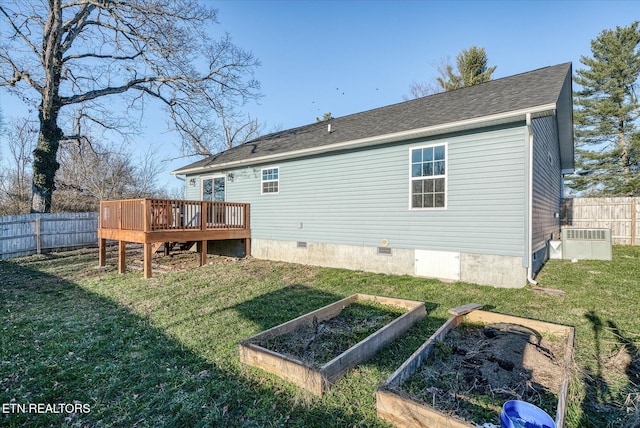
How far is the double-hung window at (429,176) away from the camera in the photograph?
6902 mm

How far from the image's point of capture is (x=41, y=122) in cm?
1213

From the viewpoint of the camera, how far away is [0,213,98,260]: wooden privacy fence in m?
10.5

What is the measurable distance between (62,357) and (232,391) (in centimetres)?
226

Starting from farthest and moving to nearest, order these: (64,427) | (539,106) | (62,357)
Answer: (539,106) → (62,357) → (64,427)

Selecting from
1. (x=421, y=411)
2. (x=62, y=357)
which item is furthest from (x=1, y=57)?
(x=421, y=411)

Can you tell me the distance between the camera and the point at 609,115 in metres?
19.1

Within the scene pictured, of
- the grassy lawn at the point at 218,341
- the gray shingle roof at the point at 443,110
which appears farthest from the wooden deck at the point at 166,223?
the gray shingle roof at the point at 443,110

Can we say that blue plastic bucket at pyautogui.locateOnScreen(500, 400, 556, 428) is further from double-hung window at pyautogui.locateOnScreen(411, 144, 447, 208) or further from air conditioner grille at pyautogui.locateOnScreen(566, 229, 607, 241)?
air conditioner grille at pyautogui.locateOnScreen(566, 229, 607, 241)

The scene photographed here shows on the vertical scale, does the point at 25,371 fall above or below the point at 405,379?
below

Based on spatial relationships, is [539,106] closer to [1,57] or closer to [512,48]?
[512,48]

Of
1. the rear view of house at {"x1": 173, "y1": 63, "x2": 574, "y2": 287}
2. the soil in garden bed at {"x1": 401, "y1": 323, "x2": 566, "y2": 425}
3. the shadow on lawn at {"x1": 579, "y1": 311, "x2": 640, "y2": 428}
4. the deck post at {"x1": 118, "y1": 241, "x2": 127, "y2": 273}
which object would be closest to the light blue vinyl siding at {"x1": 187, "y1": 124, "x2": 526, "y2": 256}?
the rear view of house at {"x1": 173, "y1": 63, "x2": 574, "y2": 287}

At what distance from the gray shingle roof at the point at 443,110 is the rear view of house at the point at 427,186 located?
0.18 feet

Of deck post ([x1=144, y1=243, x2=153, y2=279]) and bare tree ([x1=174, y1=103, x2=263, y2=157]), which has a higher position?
bare tree ([x1=174, y1=103, x2=263, y2=157])

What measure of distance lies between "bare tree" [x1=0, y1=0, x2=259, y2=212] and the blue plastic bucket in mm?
14930
